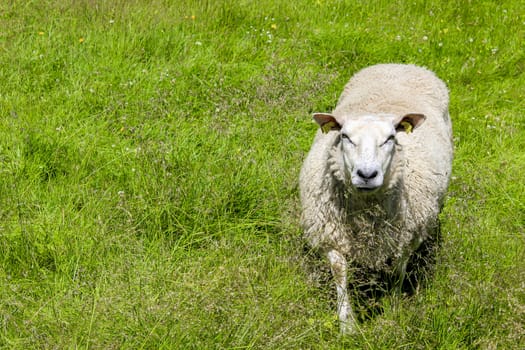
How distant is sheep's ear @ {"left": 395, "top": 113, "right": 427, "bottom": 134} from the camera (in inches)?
147

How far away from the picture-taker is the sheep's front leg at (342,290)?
3363 mm

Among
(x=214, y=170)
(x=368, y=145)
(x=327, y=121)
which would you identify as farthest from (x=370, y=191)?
(x=214, y=170)

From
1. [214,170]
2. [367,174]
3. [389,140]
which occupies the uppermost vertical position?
[389,140]

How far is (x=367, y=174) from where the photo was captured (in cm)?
330

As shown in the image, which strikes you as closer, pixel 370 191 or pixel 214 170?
pixel 370 191

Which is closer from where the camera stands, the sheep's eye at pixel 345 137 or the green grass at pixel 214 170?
the green grass at pixel 214 170

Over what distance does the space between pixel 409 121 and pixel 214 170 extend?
1326 millimetres

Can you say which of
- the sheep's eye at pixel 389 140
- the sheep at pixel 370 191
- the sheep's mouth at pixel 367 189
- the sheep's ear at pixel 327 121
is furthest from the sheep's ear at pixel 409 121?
the sheep's mouth at pixel 367 189

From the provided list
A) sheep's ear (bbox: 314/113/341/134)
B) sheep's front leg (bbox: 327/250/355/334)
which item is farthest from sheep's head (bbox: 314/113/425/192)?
sheep's front leg (bbox: 327/250/355/334)

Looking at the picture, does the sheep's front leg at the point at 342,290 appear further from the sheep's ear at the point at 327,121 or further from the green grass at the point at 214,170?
the sheep's ear at the point at 327,121

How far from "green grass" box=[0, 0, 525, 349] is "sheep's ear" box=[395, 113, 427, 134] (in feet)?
1.82

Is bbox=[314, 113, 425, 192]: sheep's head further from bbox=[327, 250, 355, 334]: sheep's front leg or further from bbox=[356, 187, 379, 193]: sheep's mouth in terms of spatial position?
bbox=[327, 250, 355, 334]: sheep's front leg

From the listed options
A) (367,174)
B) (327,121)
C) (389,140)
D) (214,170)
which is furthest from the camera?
(214,170)

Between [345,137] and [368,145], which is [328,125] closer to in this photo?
[345,137]
